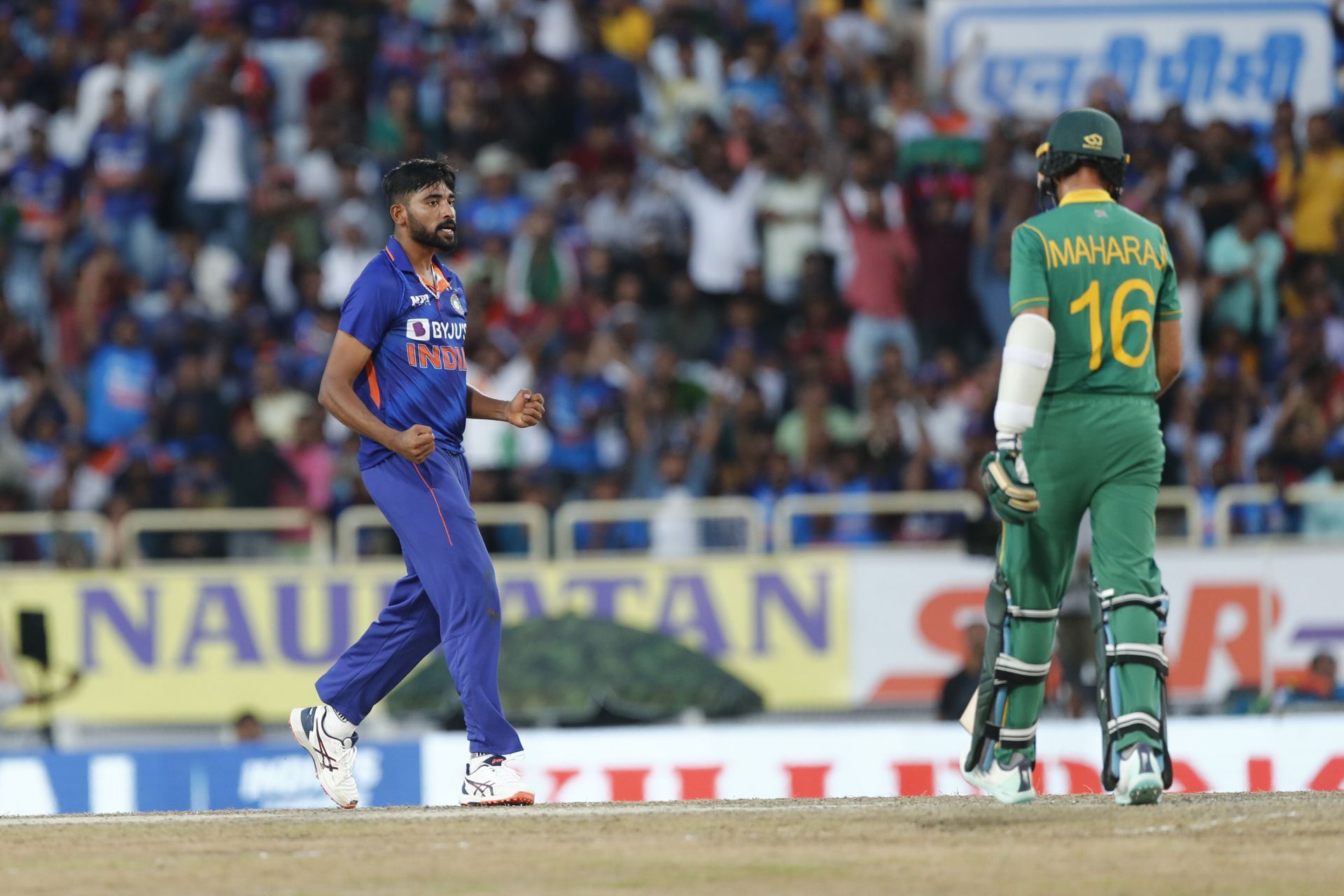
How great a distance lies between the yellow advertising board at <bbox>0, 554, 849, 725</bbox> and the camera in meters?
16.1

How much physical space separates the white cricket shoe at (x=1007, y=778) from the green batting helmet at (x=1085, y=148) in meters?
2.10

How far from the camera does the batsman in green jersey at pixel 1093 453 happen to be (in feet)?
25.5

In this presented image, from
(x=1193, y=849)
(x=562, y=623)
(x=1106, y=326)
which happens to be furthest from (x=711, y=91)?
(x=1193, y=849)

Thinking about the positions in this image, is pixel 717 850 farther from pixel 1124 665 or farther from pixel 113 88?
pixel 113 88

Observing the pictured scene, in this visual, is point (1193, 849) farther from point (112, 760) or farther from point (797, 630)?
point (797, 630)

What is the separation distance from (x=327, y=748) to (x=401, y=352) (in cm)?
160

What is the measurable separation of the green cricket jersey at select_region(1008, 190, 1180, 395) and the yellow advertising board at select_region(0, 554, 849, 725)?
830cm

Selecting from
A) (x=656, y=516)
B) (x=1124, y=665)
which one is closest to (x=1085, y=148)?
(x=1124, y=665)

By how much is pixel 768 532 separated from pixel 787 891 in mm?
10064

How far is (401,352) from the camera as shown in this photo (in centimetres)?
835

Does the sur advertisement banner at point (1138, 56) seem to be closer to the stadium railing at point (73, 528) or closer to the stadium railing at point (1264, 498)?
the stadium railing at point (1264, 498)

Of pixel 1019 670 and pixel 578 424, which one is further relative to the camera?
pixel 578 424

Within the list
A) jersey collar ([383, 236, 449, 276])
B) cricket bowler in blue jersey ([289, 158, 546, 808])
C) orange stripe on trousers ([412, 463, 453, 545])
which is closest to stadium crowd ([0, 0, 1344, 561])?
cricket bowler in blue jersey ([289, 158, 546, 808])

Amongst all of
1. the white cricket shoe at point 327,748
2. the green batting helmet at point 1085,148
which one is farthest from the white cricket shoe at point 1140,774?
the white cricket shoe at point 327,748
